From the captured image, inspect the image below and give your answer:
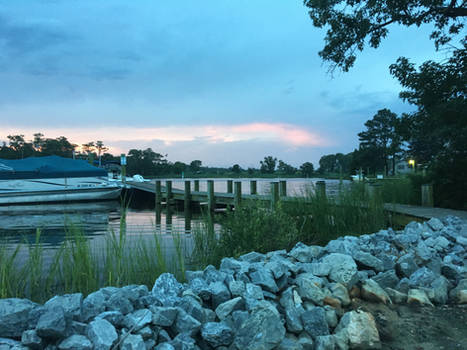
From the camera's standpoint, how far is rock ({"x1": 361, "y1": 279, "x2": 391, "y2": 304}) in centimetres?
280

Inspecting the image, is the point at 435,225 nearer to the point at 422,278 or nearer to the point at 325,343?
the point at 422,278

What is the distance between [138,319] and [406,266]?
2.73 meters

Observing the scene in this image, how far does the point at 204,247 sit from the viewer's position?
4738 millimetres

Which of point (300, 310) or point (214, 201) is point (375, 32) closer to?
point (300, 310)

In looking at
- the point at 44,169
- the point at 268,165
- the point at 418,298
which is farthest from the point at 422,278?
the point at 268,165

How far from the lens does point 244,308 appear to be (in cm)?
238

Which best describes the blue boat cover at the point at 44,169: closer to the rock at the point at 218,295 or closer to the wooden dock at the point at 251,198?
the wooden dock at the point at 251,198

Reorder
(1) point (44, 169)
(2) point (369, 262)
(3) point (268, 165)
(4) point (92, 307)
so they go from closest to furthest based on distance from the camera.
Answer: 1. (4) point (92, 307)
2. (2) point (369, 262)
3. (1) point (44, 169)
4. (3) point (268, 165)

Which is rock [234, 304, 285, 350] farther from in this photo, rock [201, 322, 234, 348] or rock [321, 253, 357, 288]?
rock [321, 253, 357, 288]

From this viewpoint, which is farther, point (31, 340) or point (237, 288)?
point (237, 288)

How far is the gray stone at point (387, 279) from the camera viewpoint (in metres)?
3.05

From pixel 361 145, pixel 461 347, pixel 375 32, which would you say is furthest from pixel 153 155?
pixel 461 347

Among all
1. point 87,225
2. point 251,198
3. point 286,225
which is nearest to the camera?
point 286,225

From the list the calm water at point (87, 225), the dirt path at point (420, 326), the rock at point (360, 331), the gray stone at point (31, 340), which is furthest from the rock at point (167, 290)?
the calm water at point (87, 225)
